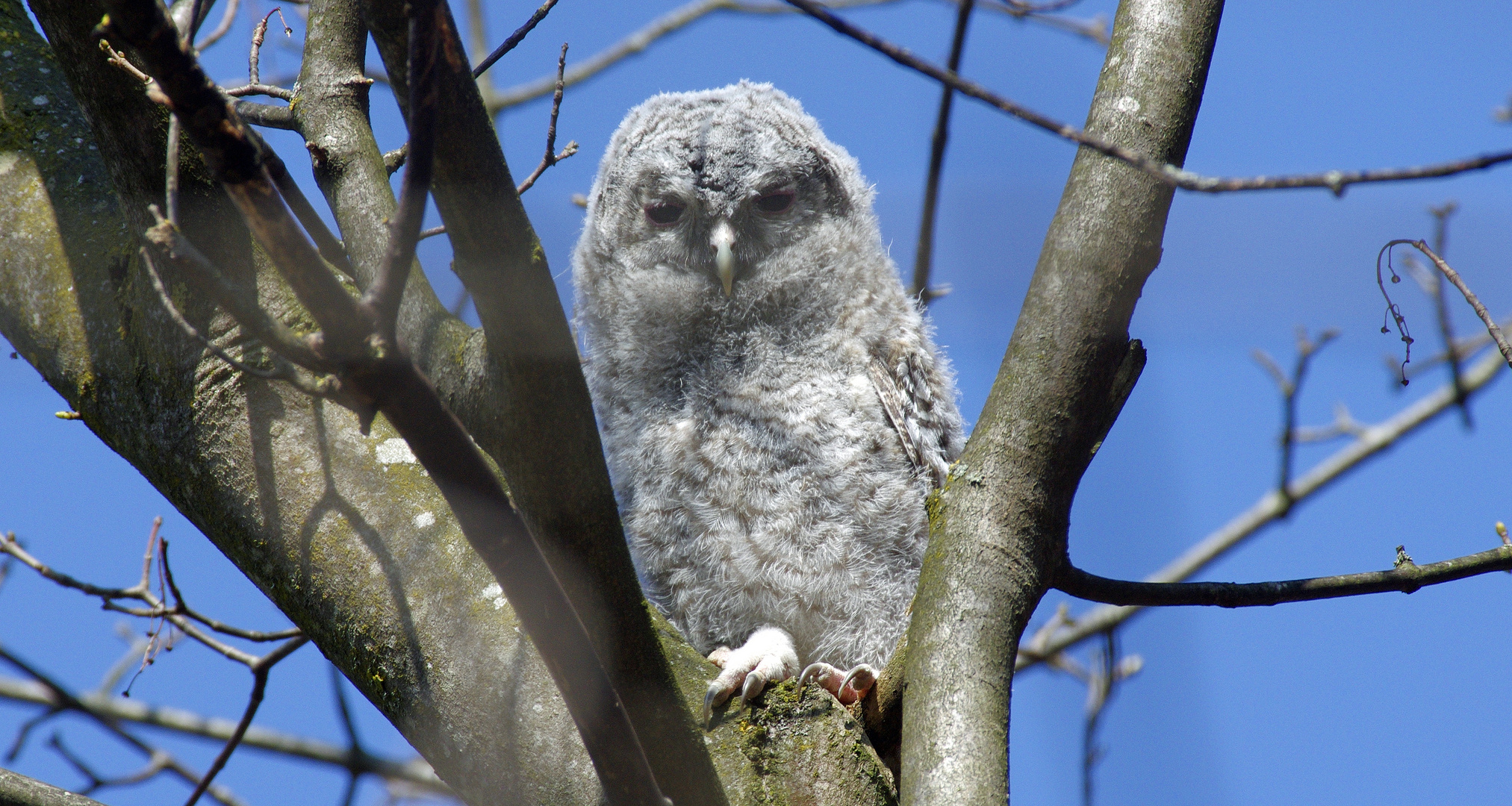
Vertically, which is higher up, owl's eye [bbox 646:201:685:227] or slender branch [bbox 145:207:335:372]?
owl's eye [bbox 646:201:685:227]

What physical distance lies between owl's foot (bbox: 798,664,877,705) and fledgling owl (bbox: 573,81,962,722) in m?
0.02

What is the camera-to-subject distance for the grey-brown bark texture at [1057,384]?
1724 millimetres

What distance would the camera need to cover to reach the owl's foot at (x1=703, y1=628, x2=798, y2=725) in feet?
6.28

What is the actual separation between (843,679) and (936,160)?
205 cm

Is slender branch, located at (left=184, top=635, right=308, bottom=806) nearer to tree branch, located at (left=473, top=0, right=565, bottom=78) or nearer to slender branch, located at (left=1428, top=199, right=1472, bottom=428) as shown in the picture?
tree branch, located at (left=473, top=0, right=565, bottom=78)

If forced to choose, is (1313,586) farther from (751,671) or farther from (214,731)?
(214,731)

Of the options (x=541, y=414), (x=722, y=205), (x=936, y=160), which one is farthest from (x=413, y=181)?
(x=936, y=160)

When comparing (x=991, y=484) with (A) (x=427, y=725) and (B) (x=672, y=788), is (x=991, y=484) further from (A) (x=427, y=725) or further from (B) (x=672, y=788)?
(A) (x=427, y=725)

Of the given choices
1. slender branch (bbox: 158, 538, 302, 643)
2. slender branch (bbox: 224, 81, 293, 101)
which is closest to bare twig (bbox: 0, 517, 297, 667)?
slender branch (bbox: 158, 538, 302, 643)

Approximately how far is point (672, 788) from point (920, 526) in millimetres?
1463

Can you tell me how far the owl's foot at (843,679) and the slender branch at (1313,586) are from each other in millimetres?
549

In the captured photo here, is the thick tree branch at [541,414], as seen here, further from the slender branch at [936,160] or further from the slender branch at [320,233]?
the slender branch at [936,160]

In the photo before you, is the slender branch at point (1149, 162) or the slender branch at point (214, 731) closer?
the slender branch at point (1149, 162)

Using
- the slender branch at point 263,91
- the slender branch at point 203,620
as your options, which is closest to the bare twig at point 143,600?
the slender branch at point 203,620
